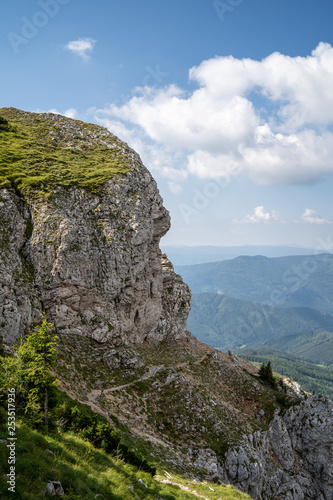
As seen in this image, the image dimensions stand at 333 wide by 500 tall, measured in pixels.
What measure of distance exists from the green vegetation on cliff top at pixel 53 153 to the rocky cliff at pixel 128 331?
0.43 m

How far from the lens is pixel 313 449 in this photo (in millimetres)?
67250

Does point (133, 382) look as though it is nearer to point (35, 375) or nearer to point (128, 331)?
point (128, 331)

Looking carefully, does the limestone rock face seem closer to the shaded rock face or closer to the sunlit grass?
the sunlit grass

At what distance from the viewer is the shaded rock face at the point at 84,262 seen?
4978 centimetres

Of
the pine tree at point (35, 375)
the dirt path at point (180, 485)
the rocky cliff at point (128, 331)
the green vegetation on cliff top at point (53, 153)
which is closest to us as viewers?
the pine tree at point (35, 375)

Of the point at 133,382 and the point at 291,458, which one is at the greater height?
the point at 133,382

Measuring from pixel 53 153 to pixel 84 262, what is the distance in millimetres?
38130

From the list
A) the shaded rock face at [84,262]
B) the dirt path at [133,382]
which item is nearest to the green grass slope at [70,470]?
the dirt path at [133,382]

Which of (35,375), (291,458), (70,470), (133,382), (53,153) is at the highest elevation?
(53,153)

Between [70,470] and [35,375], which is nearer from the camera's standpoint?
[70,470]

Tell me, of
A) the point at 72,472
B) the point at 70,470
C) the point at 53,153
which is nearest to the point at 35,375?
the point at 70,470

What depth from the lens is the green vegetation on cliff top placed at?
60.8 metres

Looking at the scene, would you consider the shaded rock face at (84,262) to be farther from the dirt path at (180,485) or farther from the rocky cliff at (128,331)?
the dirt path at (180,485)

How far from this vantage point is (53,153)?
77.4 meters
